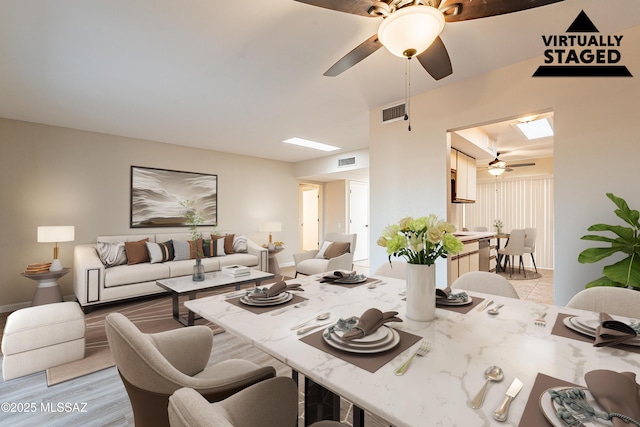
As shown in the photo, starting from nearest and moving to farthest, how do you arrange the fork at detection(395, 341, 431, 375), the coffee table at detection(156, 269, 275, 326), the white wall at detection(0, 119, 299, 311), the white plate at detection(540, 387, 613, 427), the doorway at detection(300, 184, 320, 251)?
1. the white plate at detection(540, 387, 613, 427)
2. the fork at detection(395, 341, 431, 375)
3. the coffee table at detection(156, 269, 275, 326)
4. the white wall at detection(0, 119, 299, 311)
5. the doorway at detection(300, 184, 320, 251)

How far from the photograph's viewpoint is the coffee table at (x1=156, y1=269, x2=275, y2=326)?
3.12 meters

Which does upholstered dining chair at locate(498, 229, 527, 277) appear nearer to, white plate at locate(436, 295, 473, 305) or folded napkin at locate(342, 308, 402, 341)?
white plate at locate(436, 295, 473, 305)

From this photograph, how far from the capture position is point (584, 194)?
2344 mm

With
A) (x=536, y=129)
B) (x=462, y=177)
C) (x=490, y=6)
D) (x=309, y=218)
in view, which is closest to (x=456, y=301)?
(x=490, y=6)

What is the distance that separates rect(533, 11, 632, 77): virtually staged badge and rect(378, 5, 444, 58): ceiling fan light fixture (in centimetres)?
148

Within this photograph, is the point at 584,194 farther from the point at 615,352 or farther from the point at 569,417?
the point at 569,417

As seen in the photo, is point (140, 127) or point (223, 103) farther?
point (140, 127)

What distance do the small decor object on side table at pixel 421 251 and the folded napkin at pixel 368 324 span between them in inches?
6.2

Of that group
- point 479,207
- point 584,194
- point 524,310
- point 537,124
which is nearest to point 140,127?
point 524,310

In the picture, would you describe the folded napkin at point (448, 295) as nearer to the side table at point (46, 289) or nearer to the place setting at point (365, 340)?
the place setting at point (365, 340)

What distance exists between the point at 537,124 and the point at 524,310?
3.98 m

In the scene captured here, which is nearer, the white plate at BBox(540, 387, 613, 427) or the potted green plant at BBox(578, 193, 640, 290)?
the white plate at BBox(540, 387, 613, 427)

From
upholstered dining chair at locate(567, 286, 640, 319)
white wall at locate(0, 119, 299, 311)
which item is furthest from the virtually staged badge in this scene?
white wall at locate(0, 119, 299, 311)

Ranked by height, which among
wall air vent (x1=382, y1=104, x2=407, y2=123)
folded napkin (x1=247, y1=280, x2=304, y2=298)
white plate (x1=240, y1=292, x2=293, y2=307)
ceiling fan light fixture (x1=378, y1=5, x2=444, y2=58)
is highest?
wall air vent (x1=382, y1=104, x2=407, y2=123)
